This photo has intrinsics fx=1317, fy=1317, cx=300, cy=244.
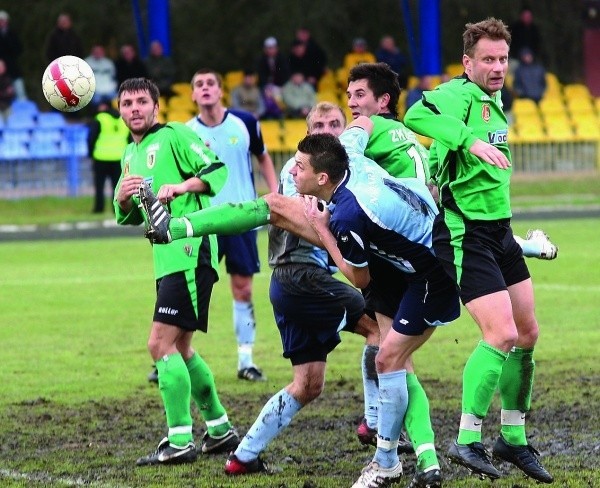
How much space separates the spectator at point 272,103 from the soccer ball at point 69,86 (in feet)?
64.7

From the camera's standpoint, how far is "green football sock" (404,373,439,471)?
21.8 feet

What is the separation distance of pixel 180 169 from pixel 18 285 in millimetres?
9180

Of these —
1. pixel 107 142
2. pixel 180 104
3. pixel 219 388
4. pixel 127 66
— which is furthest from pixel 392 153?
pixel 180 104

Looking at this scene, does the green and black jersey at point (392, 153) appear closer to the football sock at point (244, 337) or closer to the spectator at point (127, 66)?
the football sock at point (244, 337)

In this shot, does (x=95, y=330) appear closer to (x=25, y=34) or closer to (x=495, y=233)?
(x=495, y=233)

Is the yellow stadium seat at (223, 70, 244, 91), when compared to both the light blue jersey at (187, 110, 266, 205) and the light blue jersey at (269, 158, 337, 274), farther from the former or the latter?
the light blue jersey at (269, 158, 337, 274)

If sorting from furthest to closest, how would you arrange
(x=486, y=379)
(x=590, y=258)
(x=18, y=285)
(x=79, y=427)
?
(x=590, y=258) → (x=18, y=285) → (x=79, y=427) → (x=486, y=379)

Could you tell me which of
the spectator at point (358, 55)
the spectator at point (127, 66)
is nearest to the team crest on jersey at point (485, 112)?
the spectator at point (127, 66)

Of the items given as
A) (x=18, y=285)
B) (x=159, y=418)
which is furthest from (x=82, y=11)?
(x=159, y=418)

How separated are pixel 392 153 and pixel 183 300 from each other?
147cm

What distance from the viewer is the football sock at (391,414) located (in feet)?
22.2

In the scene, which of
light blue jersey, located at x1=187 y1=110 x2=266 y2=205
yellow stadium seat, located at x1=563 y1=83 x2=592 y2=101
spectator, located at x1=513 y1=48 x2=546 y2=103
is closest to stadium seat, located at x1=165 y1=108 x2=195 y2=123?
spectator, located at x1=513 y1=48 x2=546 y2=103

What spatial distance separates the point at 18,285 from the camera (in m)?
16.5

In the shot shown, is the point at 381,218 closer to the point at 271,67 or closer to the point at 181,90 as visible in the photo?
the point at 271,67
